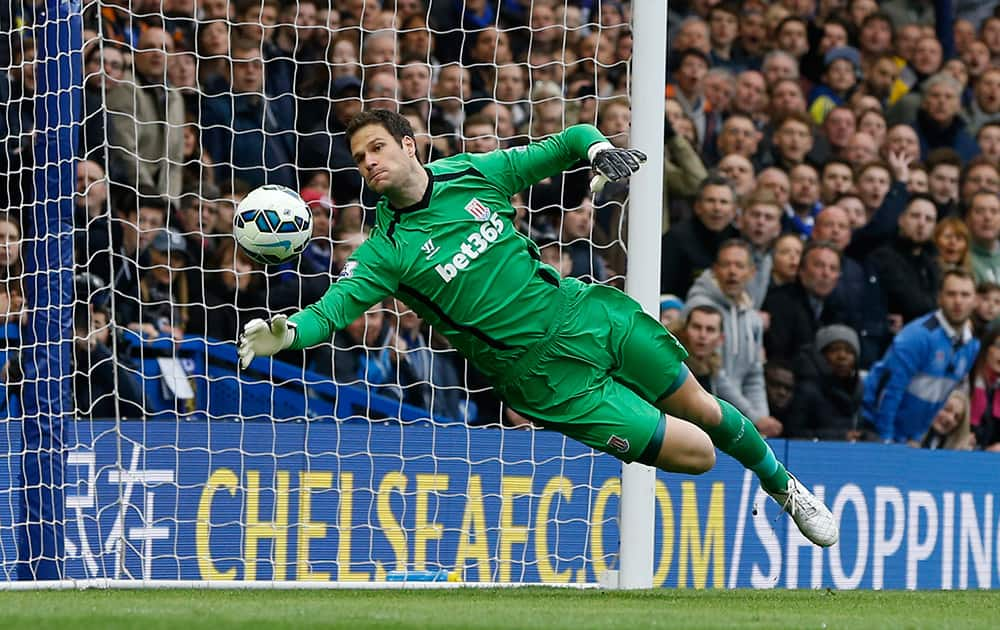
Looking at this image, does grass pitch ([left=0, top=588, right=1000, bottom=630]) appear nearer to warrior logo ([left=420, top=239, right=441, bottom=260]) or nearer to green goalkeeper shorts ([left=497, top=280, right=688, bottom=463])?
green goalkeeper shorts ([left=497, top=280, right=688, bottom=463])

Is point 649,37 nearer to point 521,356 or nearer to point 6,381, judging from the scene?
point 521,356

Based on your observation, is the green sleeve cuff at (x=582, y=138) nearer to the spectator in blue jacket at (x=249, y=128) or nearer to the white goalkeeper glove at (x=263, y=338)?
the white goalkeeper glove at (x=263, y=338)

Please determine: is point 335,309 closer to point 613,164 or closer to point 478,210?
point 478,210

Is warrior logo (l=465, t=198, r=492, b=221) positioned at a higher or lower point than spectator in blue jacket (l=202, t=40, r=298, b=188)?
lower

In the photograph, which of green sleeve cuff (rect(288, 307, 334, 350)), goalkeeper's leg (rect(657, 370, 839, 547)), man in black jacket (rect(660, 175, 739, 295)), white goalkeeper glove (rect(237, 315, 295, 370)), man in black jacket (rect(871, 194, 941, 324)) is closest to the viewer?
white goalkeeper glove (rect(237, 315, 295, 370))

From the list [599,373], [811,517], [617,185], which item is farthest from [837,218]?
[599,373]

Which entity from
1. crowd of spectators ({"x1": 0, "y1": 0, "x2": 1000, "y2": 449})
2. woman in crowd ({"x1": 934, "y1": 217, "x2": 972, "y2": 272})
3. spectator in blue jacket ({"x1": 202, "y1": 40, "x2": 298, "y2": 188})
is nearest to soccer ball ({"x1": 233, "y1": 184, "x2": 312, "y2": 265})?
crowd of spectators ({"x1": 0, "y1": 0, "x2": 1000, "y2": 449})

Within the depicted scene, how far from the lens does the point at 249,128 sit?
10.5 m

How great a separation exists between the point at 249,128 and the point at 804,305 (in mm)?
4153

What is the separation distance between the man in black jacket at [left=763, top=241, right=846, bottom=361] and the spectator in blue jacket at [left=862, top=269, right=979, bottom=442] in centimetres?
53

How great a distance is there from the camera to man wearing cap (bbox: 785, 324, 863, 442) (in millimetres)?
11789

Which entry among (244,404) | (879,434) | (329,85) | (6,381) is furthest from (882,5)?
(6,381)

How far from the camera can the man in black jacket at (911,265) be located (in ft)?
42.0

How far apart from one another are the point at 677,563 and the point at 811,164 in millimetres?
4329
